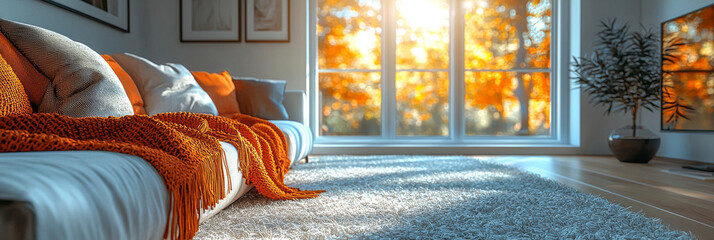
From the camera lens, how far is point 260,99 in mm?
3443

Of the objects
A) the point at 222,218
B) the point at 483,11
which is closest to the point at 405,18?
the point at 483,11

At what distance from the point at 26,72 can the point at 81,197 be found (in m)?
1.23

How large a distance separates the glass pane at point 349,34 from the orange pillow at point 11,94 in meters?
3.58

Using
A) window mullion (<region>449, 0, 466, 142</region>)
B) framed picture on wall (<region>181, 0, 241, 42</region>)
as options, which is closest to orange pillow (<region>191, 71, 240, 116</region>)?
framed picture on wall (<region>181, 0, 241, 42</region>)

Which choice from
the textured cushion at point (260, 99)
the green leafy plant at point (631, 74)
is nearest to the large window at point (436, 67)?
the green leafy plant at point (631, 74)

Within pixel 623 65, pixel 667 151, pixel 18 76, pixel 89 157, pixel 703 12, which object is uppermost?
pixel 703 12

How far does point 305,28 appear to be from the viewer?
4.64 meters

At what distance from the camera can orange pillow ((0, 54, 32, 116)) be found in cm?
128

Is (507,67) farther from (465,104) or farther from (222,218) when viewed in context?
(222,218)

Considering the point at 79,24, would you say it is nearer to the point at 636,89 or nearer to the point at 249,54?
the point at 249,54

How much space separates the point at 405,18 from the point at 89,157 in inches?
172

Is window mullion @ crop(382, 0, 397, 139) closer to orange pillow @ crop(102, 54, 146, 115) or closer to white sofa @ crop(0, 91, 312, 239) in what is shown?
orange pillow @ crop(102, 54, 146, 115)

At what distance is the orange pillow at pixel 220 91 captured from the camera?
310cm

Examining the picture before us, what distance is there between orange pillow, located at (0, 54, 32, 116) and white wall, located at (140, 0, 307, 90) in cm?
323
